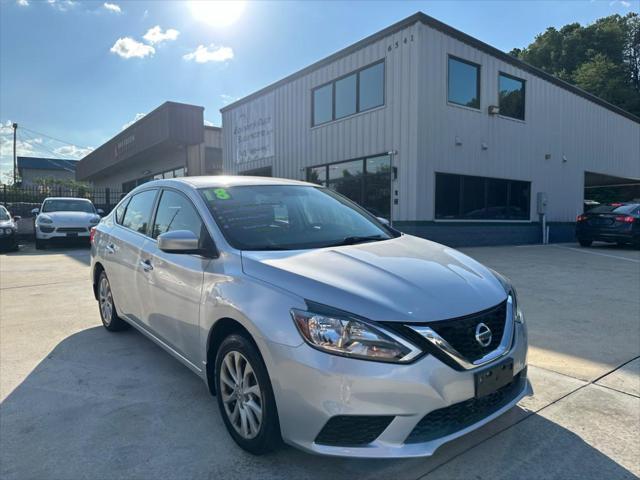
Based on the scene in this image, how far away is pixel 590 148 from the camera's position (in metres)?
18.6

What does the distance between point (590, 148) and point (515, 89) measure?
6.27 meters

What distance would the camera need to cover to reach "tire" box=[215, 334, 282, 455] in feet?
7.19

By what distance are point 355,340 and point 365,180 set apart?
38.7 ft

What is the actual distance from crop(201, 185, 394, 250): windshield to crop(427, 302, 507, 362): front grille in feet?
3.31

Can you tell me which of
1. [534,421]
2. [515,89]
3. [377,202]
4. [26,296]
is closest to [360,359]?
[534,421]

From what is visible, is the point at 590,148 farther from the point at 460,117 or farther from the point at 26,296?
the point at 26,296

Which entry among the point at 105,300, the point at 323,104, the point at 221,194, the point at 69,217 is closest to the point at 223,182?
the point at 221,194

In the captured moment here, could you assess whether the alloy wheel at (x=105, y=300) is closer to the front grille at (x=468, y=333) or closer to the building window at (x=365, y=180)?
the front grille at (x=468, y=333)

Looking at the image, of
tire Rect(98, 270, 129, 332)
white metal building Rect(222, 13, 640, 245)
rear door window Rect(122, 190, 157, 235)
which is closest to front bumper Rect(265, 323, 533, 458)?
rear door window Rect(122, 190, 157, 235)

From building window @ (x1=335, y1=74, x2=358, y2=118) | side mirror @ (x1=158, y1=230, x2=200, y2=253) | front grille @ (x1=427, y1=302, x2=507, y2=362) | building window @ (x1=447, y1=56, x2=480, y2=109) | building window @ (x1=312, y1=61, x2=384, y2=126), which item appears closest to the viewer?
front grille @ (x1=427, y1=302, x2=507, y2=362)

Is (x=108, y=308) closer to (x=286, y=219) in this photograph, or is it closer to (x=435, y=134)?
(x=286, y=219)

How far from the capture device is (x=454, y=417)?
2.07 m

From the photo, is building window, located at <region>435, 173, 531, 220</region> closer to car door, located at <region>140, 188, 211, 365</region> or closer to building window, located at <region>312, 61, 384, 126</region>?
building window, located at <region>312, 61, 384, 126</region>

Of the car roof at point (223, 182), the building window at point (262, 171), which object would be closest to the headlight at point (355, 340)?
the car roof at point (223, 182)
